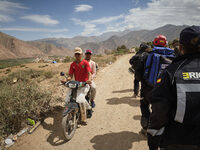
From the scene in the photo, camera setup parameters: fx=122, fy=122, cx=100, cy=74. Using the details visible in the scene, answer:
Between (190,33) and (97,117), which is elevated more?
(190,33)

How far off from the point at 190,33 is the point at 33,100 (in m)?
4.03

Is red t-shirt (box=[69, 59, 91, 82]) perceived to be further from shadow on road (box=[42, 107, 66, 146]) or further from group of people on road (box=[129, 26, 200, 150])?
group of people on road (box=[129, 26, 200, 150])

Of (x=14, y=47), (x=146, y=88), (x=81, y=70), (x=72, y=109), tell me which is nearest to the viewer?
(x=146, y=88)

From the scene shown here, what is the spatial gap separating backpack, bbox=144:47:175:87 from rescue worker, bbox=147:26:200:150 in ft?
3.29

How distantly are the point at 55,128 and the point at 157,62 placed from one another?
10.6 ft

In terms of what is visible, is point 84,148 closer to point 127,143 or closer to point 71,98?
point 127,143

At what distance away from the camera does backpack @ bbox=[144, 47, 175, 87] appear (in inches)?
85.0

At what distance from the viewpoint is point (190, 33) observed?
3.64 feet

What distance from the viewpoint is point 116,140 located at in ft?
10.0

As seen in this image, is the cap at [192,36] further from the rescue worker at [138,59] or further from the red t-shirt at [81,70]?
the red t-shirt at [81,70]

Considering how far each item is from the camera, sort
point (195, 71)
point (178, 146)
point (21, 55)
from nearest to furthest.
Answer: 1. point (195, 71)
2. point (178, 146)
3. point (21, 55)

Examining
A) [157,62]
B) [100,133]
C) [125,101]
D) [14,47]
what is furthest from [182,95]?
[14,47]

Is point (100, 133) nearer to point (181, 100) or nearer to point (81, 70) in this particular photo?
point (81, 70)

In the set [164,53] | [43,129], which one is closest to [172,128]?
[164,53]
